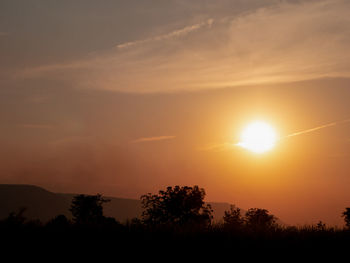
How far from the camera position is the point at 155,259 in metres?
16.4

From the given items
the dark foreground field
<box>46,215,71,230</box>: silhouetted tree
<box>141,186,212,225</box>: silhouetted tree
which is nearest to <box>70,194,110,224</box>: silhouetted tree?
<box>141,186,212,225</box>: silhouetted tree

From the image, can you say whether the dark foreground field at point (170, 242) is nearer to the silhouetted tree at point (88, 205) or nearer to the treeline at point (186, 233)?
the treeline at point (186, 233)

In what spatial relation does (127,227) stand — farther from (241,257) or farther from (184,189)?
(184,189)

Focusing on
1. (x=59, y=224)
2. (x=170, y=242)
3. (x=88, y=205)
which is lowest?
(x=170, y=242)

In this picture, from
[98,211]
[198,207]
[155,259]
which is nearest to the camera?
[155,259]

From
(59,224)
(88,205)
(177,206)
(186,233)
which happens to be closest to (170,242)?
(186,233)

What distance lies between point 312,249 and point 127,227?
24.8 feet

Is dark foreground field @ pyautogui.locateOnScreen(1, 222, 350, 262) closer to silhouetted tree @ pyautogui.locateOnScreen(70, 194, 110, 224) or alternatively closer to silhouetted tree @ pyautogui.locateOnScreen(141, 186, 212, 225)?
silhouetted tree @ pyautogui.locateOnScreen(141, 186, 212, 225)

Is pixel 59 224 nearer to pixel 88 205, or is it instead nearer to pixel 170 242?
pixel 170 242

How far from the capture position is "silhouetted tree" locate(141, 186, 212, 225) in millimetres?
63531

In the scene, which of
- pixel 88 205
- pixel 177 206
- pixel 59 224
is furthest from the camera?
pixel 88 205

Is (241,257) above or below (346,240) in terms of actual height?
below

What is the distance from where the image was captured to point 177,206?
6431 centimetres

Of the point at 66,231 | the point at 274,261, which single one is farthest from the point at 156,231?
the point at 274,261
